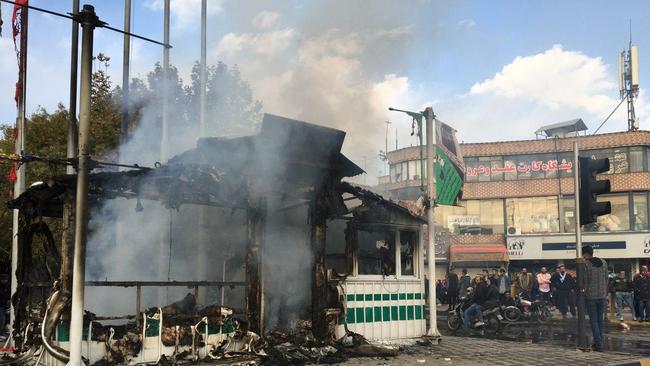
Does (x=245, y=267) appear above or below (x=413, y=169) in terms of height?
below

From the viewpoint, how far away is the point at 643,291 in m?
17.7

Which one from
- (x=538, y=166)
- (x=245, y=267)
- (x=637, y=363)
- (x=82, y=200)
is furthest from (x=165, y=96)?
(x=538, y=166)

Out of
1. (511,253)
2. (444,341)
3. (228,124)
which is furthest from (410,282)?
(511,253)

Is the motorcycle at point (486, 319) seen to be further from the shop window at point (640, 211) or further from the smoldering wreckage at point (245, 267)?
the shop window at point (640, 211)

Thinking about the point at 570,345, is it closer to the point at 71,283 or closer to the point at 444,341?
the point at 444,341

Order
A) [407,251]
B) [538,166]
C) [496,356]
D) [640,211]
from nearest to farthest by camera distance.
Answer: [496,356], [407,251], [640,211], [538,166]

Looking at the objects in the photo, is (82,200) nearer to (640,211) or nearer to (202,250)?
(202,250)

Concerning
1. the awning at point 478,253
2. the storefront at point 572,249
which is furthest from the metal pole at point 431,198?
the awning at point 478,253

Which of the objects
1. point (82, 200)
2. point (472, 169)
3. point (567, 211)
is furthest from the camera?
point (472, 169)

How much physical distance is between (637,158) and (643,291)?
21662 mm

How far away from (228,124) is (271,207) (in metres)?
8.50

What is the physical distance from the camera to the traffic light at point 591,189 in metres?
10.6

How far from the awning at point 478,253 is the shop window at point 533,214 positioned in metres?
2.10

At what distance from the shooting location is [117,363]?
764cm
